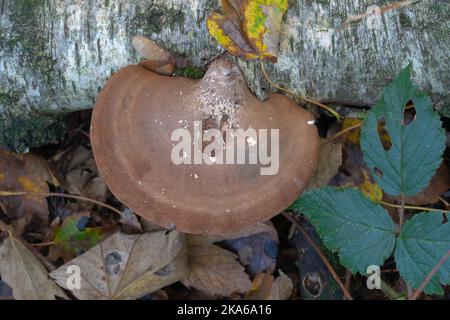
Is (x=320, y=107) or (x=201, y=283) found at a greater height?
(x=320, y=107)

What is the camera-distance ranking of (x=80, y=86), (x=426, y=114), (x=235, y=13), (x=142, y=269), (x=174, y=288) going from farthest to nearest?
(x=174, y=288) < (x=142, y=269) < (x=80, y=86) < (x=235, y=13) < (x=426, y=114)

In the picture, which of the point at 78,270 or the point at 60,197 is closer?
the point at 78,270

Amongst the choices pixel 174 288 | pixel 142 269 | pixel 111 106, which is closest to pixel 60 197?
pixel 142 269

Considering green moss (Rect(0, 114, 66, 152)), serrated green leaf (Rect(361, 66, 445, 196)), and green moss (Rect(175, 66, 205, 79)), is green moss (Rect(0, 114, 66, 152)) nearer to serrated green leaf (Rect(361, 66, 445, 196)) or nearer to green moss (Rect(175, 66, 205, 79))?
green moss (Rect(175, 66, 205, 79))

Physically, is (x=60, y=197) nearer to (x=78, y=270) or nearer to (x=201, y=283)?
(x=78, y=270)

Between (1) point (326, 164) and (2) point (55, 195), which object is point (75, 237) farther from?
(1) point (326, 164)

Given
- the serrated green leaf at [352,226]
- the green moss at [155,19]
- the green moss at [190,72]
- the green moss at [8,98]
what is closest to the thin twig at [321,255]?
the serrated green leaf at [352,226]

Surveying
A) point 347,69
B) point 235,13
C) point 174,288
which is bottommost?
point 174,288
